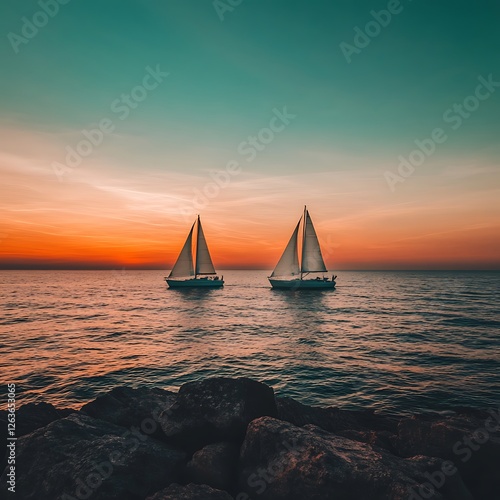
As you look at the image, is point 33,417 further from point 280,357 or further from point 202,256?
point 202,256

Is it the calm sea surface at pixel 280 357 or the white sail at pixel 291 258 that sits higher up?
the white sail at pixel 291 258

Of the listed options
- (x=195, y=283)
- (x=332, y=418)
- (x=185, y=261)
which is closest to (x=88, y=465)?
(x=332, y=418)

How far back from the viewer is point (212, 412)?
7188 mm

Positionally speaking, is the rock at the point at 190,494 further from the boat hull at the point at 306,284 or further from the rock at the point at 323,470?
the boat hull at the point at 306,284

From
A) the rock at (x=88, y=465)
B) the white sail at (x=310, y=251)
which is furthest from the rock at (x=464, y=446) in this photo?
the white sail at (x=310, y=251)

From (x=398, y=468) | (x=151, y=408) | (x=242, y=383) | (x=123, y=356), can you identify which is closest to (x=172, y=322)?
(x=123, y=356)

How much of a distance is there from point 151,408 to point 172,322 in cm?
2915

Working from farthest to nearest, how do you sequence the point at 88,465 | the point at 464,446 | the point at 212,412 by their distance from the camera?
the point at 212,412, the point at 464,446, the point at 88,465

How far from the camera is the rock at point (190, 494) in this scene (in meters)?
5.27

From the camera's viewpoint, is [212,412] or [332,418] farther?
[332,418]

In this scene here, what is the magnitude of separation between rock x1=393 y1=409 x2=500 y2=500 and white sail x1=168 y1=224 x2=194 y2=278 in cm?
7155

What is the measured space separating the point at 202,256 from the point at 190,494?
239 feet

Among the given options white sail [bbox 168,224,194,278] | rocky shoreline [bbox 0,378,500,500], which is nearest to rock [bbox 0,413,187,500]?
rocky shoreline [bbox 0,378,500,500]

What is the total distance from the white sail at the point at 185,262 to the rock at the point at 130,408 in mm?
67945
